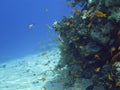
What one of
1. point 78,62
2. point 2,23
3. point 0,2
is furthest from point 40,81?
point 0,2

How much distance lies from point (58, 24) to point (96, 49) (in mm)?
2882

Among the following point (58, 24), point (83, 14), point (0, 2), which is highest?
point (0, 2)

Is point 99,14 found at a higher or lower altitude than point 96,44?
higher

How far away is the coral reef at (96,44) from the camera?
8.46 metres

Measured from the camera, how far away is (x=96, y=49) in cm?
904

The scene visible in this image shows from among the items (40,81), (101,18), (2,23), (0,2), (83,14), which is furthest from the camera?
(0,2)

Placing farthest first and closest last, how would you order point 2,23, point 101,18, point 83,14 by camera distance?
point 2,23, point 83,14, point 101,18

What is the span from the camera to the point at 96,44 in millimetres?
9141

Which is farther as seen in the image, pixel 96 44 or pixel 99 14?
pixel 96 44

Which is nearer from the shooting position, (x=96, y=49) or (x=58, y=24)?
(x=96, y=49)

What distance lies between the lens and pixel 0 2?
594 ft

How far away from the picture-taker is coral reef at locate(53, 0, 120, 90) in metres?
8.46

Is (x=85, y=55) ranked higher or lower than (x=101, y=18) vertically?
lower

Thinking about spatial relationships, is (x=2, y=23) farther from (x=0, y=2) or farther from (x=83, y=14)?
(x=83, y=14)
